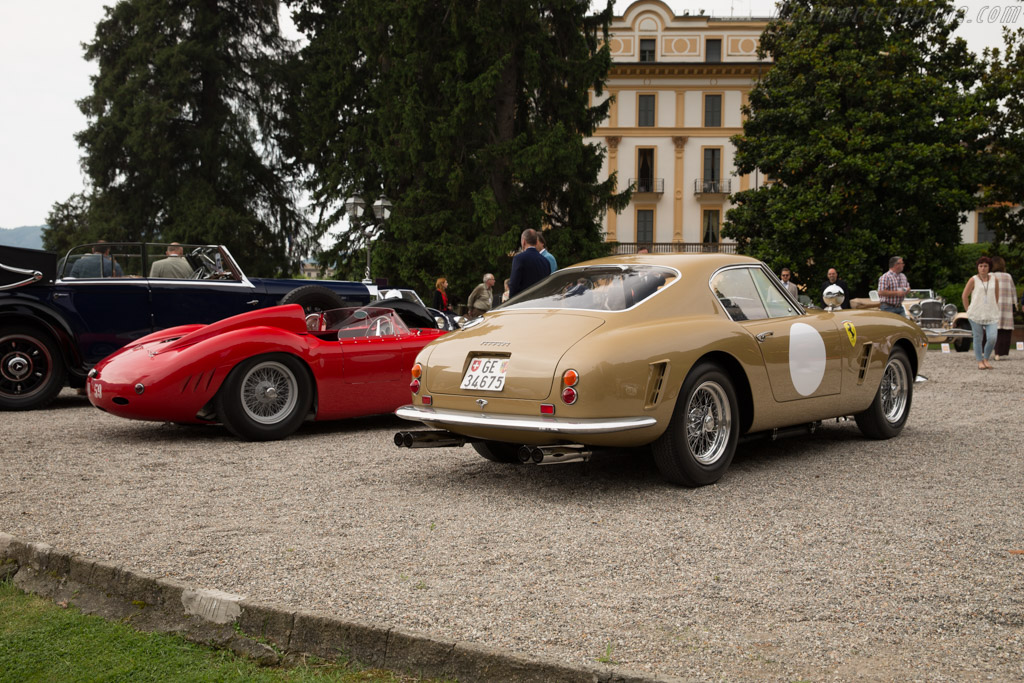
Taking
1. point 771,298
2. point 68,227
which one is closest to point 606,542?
point 771,298

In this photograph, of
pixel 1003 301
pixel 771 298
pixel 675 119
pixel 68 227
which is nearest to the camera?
pixel 771 298

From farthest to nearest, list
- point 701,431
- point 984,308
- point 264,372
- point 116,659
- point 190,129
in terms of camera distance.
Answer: point 190,129
point 984,308
point 264,372
point 701,431
point 116,659

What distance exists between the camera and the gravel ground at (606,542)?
10.5ft

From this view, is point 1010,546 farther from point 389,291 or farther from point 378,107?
point 378,107

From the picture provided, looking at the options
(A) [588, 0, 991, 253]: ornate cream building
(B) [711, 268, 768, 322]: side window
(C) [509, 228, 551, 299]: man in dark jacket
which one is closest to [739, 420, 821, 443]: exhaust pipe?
A: (B) [711, 268, 768, 322]: side window

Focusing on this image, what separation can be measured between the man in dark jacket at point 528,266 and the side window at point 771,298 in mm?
3693

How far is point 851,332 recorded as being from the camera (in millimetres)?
7008

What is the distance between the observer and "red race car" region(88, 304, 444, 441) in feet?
24.1

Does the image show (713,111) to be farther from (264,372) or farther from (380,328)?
(264,372)

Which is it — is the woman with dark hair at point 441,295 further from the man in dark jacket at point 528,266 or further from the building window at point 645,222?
the building window at point 645,222

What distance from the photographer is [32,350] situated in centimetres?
1025

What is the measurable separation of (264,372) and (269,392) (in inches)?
7.0

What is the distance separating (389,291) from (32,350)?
18.6ft

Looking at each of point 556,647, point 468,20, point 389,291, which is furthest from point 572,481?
point 468,20
